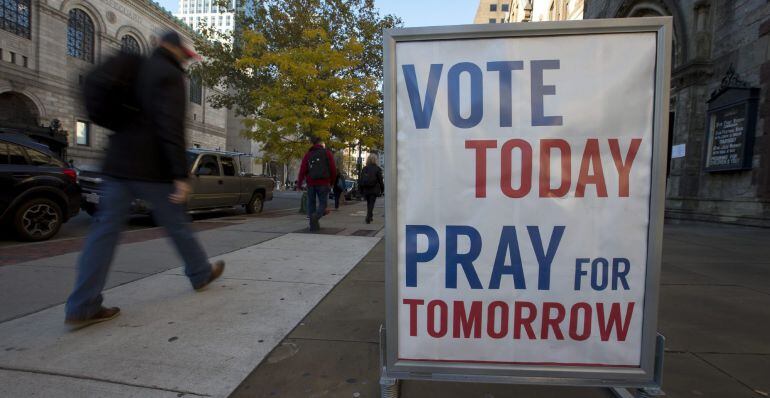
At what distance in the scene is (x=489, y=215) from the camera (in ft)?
5.68

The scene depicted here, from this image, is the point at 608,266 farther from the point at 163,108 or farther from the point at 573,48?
the point at 163,108

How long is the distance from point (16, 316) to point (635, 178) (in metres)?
3.94

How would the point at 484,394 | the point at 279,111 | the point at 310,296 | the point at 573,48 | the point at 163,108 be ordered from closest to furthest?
the point at 573,48 < the point at 484,394 < the point at 163,108 < the point at 310,296 < the point at 279,111

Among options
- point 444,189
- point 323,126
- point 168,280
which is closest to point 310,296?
point 168,280

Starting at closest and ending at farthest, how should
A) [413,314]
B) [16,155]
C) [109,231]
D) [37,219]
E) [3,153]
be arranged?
[413,314] < [109,231] < [3,153] < [16,155] < [37,219]

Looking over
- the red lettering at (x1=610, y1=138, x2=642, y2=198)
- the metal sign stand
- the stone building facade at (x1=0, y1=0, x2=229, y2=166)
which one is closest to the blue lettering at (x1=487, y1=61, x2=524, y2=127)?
the red lettering at (x1=610, y1=138, x2=642, y2=198)

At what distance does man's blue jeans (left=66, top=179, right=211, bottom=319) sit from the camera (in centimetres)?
267

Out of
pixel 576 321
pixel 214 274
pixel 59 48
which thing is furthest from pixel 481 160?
pixel 59 48

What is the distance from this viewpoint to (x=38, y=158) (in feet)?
20.2

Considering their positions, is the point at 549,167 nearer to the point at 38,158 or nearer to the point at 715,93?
the point at 38,158

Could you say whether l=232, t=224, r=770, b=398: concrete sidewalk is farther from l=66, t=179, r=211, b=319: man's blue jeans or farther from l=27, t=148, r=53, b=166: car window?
l=27, t=148, r=53, b=166: car window

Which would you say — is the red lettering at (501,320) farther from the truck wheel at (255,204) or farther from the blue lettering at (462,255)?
the truck wheel at (255,204)

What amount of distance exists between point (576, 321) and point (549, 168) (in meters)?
0.64

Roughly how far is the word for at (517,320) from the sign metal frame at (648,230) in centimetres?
10
